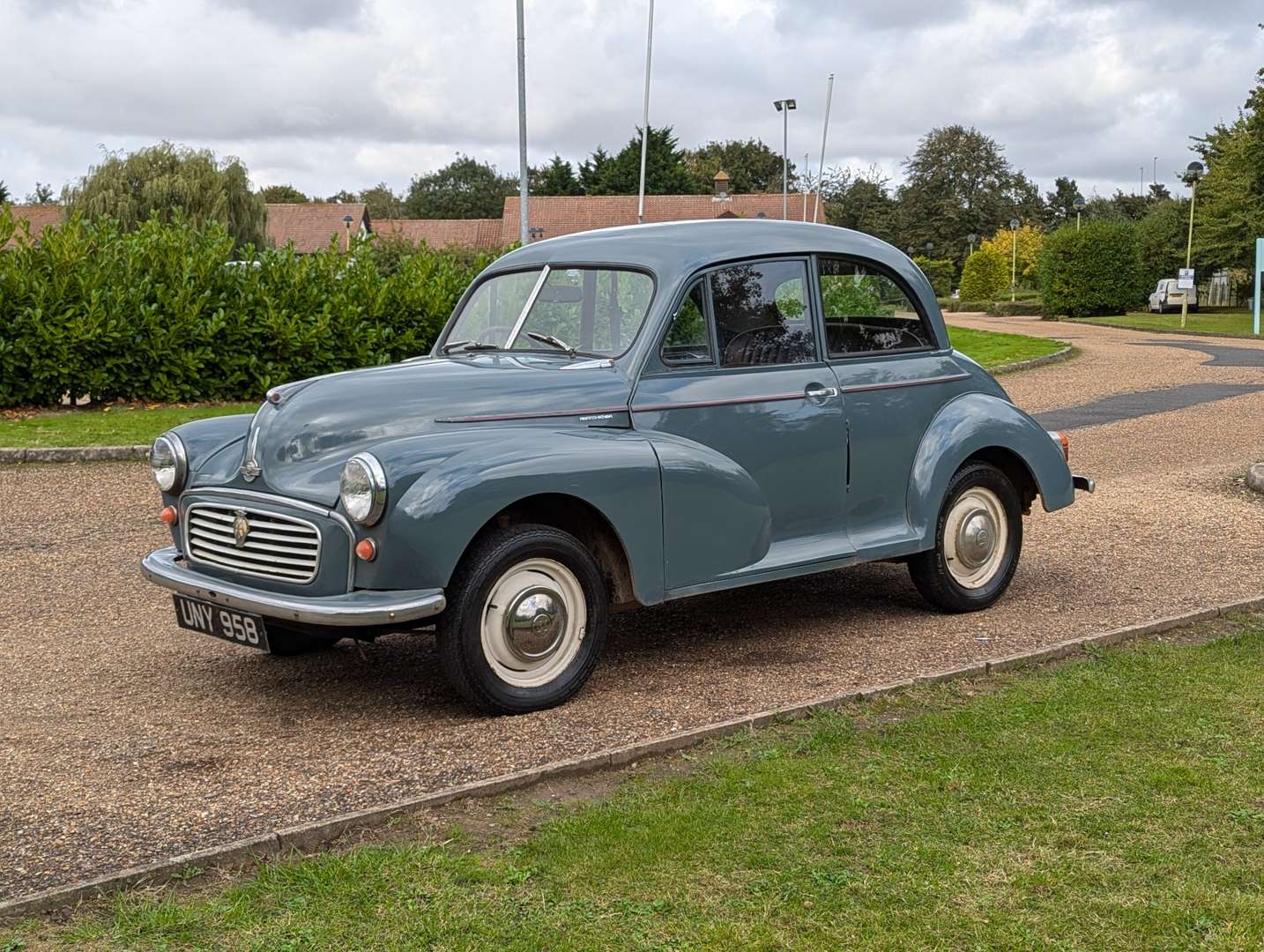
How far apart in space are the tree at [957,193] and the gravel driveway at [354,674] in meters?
96.7

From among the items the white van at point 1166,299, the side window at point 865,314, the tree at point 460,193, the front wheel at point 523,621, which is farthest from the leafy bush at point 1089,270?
the tree at point 460,193

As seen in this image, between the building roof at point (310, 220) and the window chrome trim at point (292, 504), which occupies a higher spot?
the building roof at point (310, 220)

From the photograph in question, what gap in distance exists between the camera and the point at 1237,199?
4597cm

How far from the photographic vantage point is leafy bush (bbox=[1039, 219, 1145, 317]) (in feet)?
154

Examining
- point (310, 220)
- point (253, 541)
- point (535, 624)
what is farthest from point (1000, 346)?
point (310, 220)

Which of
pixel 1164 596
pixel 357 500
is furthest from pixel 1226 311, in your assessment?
pixel 357 500

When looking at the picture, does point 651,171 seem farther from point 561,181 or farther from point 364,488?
point 364,488

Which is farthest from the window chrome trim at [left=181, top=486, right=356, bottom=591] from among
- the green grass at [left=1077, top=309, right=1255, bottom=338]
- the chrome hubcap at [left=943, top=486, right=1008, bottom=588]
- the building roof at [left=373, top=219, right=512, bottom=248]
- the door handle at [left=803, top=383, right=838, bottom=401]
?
the building roof at [left=373, top=219, right=512, bottom=248]

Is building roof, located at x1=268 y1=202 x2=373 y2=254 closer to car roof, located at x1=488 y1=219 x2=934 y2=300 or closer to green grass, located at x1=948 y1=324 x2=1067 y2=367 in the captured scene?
green grass, located at x1=948 y1=324 x2=1067 y2=367

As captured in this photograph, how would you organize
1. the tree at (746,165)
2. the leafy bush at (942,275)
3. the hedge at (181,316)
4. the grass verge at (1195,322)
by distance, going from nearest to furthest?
the hedge at (181,316)
the grass verge at (1195,322)
the leafy bush at (942,275)
the tree at (746,165)

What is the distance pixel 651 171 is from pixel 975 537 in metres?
72.9

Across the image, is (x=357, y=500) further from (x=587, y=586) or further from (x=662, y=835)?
(x=662, y=835)

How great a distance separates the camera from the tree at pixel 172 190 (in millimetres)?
47156

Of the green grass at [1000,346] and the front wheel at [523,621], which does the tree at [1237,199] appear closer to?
the green grass at [1000,346]
